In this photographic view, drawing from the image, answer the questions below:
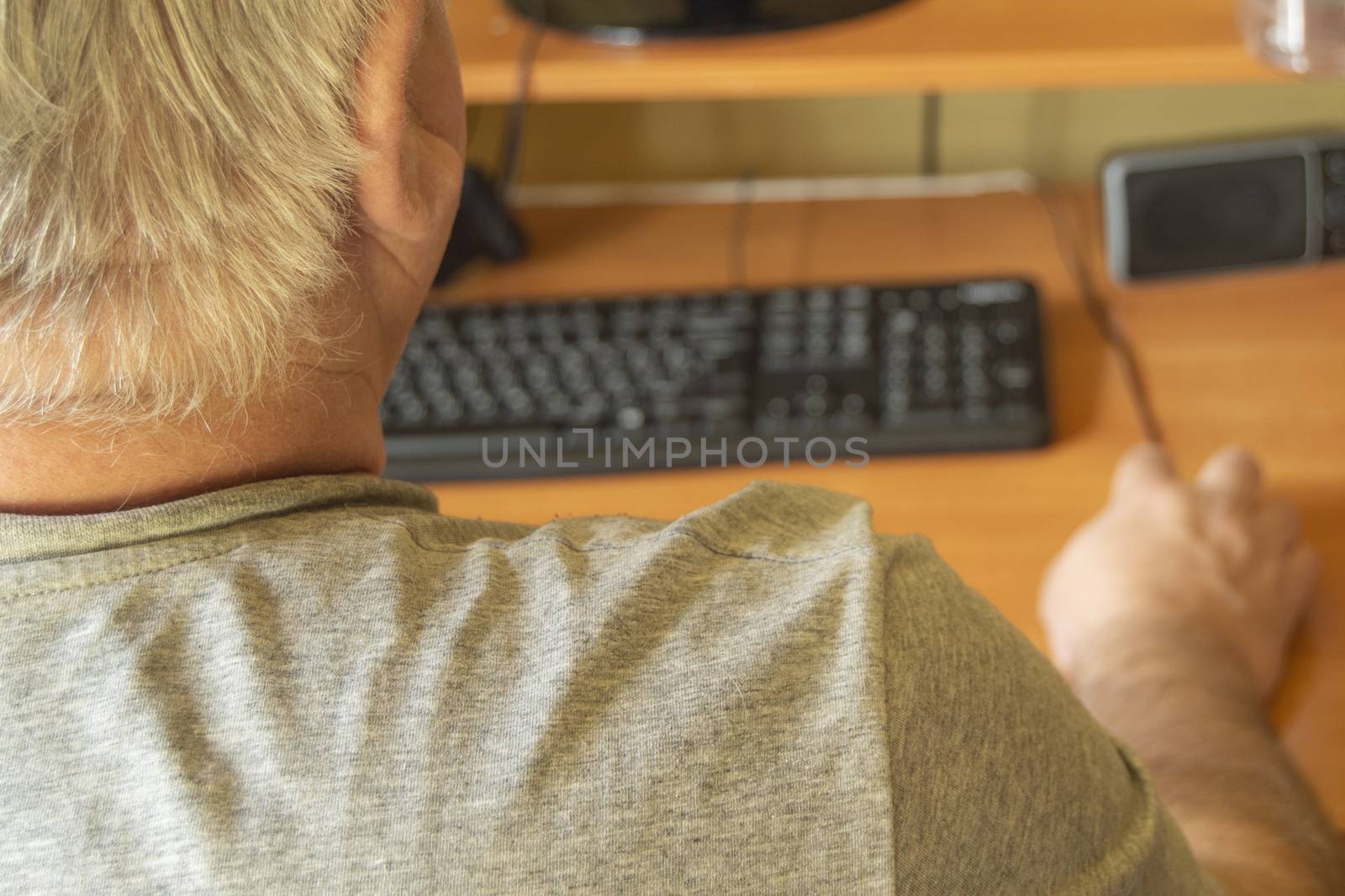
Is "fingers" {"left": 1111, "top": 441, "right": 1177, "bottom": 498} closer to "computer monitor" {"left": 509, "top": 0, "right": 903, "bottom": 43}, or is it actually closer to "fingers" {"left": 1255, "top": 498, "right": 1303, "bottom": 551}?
"fingers" {"left": 1255, "top": 498, "right": 1303, "bottom": 551}

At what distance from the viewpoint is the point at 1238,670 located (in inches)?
27.4

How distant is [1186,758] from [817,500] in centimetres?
31

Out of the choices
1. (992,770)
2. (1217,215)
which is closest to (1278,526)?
(1217,215)

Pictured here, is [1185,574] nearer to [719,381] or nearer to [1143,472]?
[1143,472]

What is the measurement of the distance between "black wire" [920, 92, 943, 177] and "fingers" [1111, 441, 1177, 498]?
444mm

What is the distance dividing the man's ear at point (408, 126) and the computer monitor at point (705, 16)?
43 centimetres

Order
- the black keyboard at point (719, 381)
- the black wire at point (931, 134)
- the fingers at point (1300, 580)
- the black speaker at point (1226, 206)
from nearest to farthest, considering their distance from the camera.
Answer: the fingers at point (1300, 580), the black keyboard at point (719, 381), the black speaker at point (1226, 206), the black wire at point (931, 134)

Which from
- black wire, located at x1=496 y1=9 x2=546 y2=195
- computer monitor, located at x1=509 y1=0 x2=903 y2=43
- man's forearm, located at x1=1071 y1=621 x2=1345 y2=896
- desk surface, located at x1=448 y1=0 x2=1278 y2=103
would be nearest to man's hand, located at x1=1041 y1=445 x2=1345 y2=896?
man's forearm, located at x1=1071 y1=621 x2=1345 y2=896

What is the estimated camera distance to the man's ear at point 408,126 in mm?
423

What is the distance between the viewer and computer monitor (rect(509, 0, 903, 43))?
0.91 meters

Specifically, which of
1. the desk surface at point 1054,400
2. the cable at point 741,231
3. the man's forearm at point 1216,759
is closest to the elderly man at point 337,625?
the man's forearm at point 1216,759

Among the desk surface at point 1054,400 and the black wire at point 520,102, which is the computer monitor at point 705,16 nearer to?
the black wire at point 520,102

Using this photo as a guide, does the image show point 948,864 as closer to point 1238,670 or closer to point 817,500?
point 817,500

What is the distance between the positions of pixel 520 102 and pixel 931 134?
0.39 metres
